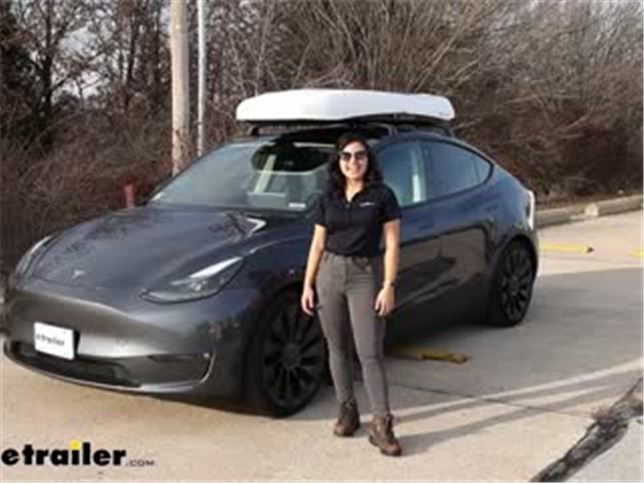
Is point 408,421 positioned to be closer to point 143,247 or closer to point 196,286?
point 196,286

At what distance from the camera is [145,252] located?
4.90m

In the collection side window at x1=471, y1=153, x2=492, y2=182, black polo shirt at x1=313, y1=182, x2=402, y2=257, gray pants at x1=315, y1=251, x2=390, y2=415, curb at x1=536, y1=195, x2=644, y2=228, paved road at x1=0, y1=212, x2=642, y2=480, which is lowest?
curb at x1=536, y1=195, x2=644, y2=228

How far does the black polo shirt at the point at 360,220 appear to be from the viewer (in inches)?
171

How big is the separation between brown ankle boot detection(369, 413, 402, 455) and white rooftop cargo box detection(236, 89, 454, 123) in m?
2.12

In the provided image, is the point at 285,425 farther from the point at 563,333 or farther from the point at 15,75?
the point at 15,75

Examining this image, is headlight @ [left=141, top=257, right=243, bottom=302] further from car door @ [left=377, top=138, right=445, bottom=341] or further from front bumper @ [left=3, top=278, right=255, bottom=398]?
car door @ [left=377, top=138, right=445, bottom=341]

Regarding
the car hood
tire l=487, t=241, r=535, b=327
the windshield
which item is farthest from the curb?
the car hood

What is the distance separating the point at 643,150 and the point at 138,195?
688 inches

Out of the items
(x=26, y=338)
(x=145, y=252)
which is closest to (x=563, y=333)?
(x=145, y=252)

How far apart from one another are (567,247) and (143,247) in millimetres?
8436

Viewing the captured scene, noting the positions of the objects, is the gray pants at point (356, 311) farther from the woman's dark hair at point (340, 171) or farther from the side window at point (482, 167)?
the side window at point (482, 167)

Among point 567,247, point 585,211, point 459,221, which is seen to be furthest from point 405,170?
point 585,211

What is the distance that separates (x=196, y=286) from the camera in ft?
15.2

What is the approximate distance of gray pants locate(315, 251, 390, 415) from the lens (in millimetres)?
4383
